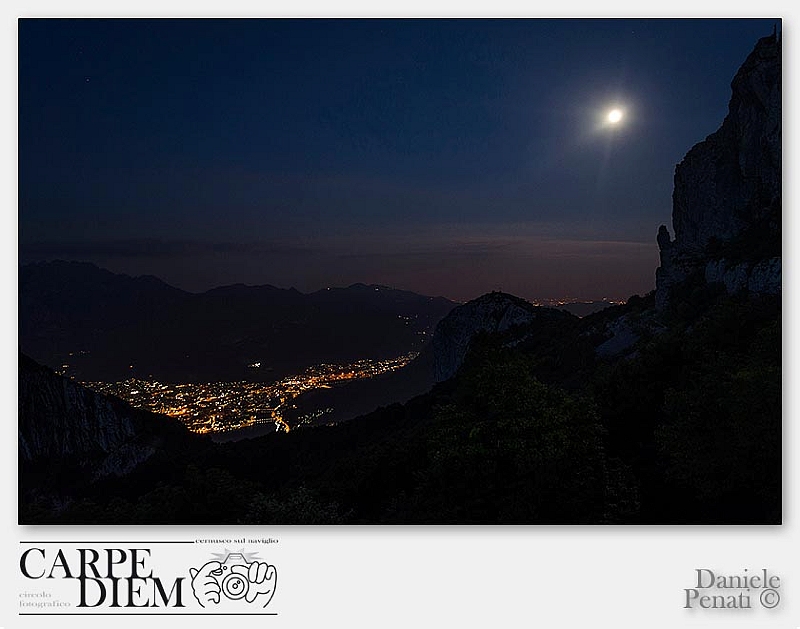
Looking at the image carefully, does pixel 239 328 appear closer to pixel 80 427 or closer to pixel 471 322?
pixel 80 427

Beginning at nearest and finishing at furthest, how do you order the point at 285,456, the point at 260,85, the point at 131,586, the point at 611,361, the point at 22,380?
the point at 131,586 → the point at 22,380 → the point at 260,85 → the point at 285,456 → the point at 611,361

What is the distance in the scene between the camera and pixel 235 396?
438cm

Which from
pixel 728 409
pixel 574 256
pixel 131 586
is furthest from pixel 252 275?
pixel 728 409

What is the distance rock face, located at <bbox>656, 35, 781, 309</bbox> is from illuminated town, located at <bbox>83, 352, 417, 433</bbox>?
10.5 ft

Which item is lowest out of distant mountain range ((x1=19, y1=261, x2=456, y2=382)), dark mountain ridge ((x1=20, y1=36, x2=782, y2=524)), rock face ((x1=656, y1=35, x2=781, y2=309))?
dark mountain ridge ((x1=20, y1=36, x2=782, y2=524))

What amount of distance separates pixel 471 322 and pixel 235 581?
111 inches

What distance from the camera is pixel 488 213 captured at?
4098 mm

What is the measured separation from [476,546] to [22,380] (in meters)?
3.70

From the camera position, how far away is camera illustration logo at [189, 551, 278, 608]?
11.0 feet

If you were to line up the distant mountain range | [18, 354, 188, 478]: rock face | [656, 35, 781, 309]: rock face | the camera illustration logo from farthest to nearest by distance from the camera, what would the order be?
1. the distant mountain range
2. [656, 35, 781, 309]: rock face
3. [18, 354, 188, 478]: rock face
4. the camera illustration logo

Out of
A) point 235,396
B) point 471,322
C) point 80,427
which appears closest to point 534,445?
point 471,322

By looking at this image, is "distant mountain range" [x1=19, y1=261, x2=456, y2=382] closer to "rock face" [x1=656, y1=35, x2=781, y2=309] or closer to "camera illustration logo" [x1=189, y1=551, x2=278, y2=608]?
"camera illustration logo" [x1=189, y1=551, x2=278, y2=608]

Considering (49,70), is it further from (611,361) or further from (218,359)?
(611,361)

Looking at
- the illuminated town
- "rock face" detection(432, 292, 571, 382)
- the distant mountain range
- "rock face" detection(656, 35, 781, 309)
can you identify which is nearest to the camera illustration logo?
the illuminated town
